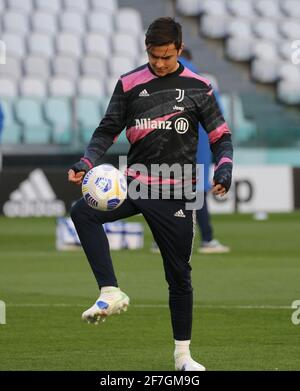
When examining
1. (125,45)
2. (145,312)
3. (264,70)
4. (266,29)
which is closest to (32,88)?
(125,45)

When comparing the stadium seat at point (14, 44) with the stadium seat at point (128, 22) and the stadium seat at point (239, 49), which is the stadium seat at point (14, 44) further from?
the stadium seat at point (239, 49)

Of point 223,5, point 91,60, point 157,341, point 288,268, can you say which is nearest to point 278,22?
point 223,5

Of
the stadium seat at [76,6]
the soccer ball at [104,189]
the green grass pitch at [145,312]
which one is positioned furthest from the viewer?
the stadium seat at [76,6]

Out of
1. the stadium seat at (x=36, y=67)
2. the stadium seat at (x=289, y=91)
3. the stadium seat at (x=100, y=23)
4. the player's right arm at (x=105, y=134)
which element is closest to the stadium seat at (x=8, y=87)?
the stadium seat at (x=36, y=67)

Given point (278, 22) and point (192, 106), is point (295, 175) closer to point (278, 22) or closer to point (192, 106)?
point (278, 22)

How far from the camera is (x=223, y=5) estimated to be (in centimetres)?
2956

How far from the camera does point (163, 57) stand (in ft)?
24.3

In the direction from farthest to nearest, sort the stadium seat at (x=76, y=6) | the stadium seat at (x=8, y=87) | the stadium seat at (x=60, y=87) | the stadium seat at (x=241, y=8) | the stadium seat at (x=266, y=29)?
the stadium seat at (x=241, y=8) < the stadium seat at (x=266, y=29) < the stadium seat at (x=76, y=6) < the stadium seat at (x=60, y=87) < the stadium seat at (x=8, y=87)

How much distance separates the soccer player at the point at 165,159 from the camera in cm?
749

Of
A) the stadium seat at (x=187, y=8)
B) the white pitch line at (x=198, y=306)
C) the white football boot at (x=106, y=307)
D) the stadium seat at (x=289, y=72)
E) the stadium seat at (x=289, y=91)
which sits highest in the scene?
the stadium seat at (x=187, y=8)

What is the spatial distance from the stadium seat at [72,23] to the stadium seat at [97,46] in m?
0.30

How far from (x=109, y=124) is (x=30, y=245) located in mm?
9504

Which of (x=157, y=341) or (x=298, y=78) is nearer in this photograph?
(x=157, y=341)

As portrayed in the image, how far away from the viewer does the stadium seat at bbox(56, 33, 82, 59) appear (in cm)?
2678
